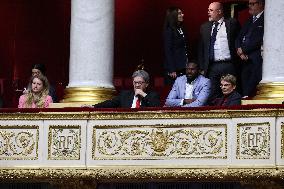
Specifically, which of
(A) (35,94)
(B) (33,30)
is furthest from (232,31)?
(B) (33,30)

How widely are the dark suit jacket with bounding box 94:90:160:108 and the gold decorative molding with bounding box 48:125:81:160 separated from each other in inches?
20.7

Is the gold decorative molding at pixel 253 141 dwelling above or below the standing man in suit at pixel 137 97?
below

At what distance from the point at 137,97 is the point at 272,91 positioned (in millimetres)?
1911

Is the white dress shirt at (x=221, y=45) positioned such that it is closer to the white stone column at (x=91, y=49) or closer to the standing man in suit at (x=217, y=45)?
the standing man in suit at (x=217, y=45)

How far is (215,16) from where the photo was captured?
15039mm

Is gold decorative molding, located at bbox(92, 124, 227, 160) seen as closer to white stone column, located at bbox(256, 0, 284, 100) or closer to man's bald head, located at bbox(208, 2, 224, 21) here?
white stone column, located at bbox(256, 0, 284, 100)

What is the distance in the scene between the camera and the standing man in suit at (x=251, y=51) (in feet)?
47.9

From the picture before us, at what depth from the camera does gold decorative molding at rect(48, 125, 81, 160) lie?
45.4 ft

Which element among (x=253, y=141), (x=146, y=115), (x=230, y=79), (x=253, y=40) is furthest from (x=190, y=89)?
(x=253, y=141)

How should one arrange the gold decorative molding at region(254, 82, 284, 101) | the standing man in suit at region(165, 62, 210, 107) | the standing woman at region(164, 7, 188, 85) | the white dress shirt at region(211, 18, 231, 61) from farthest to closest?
the standing woman at region(164, 7, 188, 85)
the white dress shirt at region(211, 18, 231, 61)
the standing man in suit at region(165, 62, 210, 107)
the gold decorative molding at region(254, 82, 284, 101)

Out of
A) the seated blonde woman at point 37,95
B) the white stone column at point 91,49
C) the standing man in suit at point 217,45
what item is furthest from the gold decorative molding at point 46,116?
the standing man in suit at point 217,45

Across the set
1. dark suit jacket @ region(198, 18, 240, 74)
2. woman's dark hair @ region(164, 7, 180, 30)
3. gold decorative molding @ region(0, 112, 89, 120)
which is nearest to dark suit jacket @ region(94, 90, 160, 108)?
gold decorative molding @ region(0, 112, 89, 120)

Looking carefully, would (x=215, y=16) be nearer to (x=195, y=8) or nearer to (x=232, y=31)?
(x=232, y=31)

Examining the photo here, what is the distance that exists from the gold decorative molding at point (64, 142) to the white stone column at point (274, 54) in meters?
2.62
